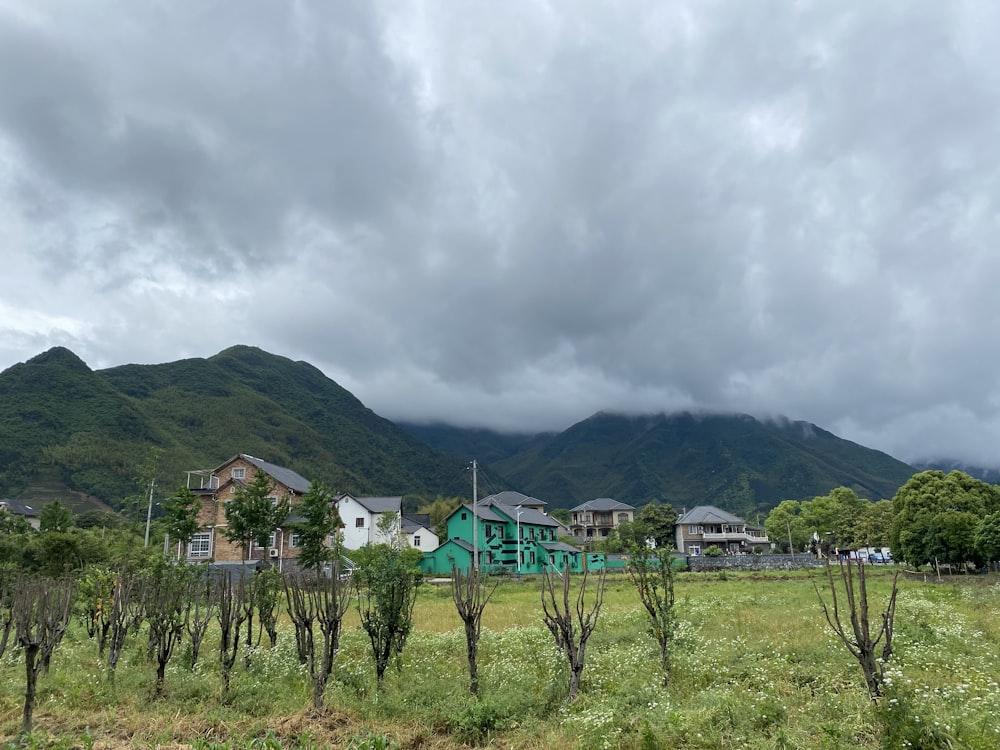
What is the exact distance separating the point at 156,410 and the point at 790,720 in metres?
136

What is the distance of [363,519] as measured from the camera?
60719mm

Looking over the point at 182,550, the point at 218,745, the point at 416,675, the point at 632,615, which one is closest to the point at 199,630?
the point at 416,675

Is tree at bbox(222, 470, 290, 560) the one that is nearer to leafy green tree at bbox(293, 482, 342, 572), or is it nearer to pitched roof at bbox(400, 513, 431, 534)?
leafy green tree at bbox(293, 482, 342, 572)

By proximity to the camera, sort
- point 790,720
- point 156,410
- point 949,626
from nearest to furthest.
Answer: point 790,720
point 949,626
point 156,410

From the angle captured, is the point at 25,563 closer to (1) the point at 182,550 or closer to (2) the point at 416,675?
(1) the point at 182,550

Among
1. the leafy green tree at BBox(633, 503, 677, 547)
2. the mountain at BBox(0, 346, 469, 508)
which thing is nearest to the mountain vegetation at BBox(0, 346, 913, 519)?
the mountain at BBox(0, 346, 469, 508)

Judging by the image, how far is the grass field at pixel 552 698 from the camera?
28.4 ft

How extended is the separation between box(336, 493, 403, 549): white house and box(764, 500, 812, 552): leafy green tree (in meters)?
55.2

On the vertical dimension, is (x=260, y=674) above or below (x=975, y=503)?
below

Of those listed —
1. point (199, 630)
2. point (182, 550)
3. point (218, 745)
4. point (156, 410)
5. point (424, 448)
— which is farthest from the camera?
point (424, 448)

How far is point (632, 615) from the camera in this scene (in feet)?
72.7

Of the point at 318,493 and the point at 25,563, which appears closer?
the point at 25,563

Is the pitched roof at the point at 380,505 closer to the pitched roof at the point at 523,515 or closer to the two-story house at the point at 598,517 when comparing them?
the pitched roof at the point at 523,515

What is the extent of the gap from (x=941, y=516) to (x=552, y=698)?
43815mm
